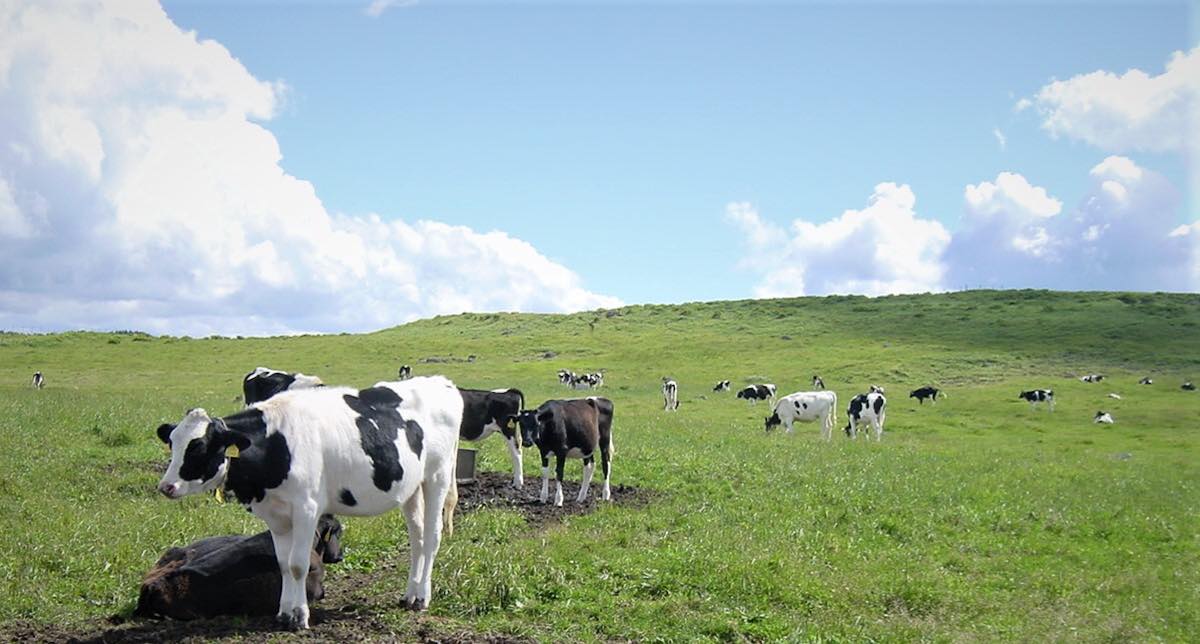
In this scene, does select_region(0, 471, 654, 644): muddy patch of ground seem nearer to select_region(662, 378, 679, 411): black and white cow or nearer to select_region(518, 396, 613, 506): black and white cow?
select_region(518, 396, 613, 506): black and white cow

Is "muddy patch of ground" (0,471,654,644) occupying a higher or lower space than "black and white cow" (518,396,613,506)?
lower

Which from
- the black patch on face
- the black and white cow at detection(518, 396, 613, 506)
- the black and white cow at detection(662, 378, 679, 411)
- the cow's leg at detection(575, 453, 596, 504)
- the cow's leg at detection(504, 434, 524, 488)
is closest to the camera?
the black patch on face

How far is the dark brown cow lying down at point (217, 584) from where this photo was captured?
9.98 m

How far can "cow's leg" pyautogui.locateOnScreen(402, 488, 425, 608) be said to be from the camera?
34.4 feet

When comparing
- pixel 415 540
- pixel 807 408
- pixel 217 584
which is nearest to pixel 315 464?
pixel 415 540

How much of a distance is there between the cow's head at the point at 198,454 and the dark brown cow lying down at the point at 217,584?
3.86 feet

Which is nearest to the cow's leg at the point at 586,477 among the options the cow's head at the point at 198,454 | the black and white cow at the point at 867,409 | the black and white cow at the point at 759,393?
the cow's head at the point at 198,454

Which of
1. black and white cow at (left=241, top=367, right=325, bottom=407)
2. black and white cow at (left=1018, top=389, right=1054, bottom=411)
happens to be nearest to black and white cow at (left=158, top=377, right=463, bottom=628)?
black and white cow at (left=241, top=367, right=325, bottom=407)

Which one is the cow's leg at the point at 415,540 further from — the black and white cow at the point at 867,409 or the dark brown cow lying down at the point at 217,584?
the black and white cow at the point at 867,409

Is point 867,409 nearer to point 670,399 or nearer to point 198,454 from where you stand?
point 670,399

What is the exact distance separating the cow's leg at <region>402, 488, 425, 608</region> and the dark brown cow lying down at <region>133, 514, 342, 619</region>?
114 cm

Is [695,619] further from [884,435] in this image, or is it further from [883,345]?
[883,345]

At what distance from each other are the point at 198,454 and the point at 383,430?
1878 millimetres

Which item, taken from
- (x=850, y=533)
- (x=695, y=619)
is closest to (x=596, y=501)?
(x=850, y=533)
